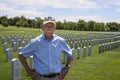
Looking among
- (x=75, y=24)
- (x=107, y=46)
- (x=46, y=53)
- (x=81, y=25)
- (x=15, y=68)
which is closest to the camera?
(x=46, y=53)

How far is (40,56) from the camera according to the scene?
19.8 ft

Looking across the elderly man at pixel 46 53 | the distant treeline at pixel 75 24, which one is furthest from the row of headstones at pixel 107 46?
the distant treeline at pixel 75 24

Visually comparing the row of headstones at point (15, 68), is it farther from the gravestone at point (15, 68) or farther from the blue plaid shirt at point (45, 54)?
the blue plaid shirt at point (45, 54)

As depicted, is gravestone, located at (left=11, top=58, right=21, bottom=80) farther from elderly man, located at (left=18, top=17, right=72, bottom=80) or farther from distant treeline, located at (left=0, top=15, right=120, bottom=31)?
distant treeline, located at (left=0, top=15, right=120, bottom=31)

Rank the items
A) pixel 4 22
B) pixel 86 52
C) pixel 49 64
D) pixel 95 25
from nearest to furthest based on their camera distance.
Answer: pixel 49 64, pixel 86 52, pixel 4 22, pixel 95 25

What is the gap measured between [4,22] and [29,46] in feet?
436

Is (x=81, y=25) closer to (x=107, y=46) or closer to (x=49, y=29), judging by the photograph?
(x=107, y=46)

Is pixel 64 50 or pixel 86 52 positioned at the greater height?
pixel 64 50

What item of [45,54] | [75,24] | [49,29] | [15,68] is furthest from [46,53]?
[75,24]

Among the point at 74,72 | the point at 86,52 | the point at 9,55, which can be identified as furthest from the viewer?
the point at 86,52

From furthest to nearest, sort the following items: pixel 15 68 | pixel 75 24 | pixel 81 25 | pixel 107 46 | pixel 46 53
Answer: pixel 75 24
pixel 81 25
pixel 107 46
pixel 15 68
pixel 46 53

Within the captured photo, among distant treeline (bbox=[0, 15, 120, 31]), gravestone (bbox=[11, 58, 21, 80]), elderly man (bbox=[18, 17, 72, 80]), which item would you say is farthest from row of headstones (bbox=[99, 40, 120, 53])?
distant treeline (bbox=[0, 15, 120, 31])

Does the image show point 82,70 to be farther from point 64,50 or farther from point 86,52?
point 64,50

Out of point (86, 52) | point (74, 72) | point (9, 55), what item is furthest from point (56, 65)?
point (86, 52)
